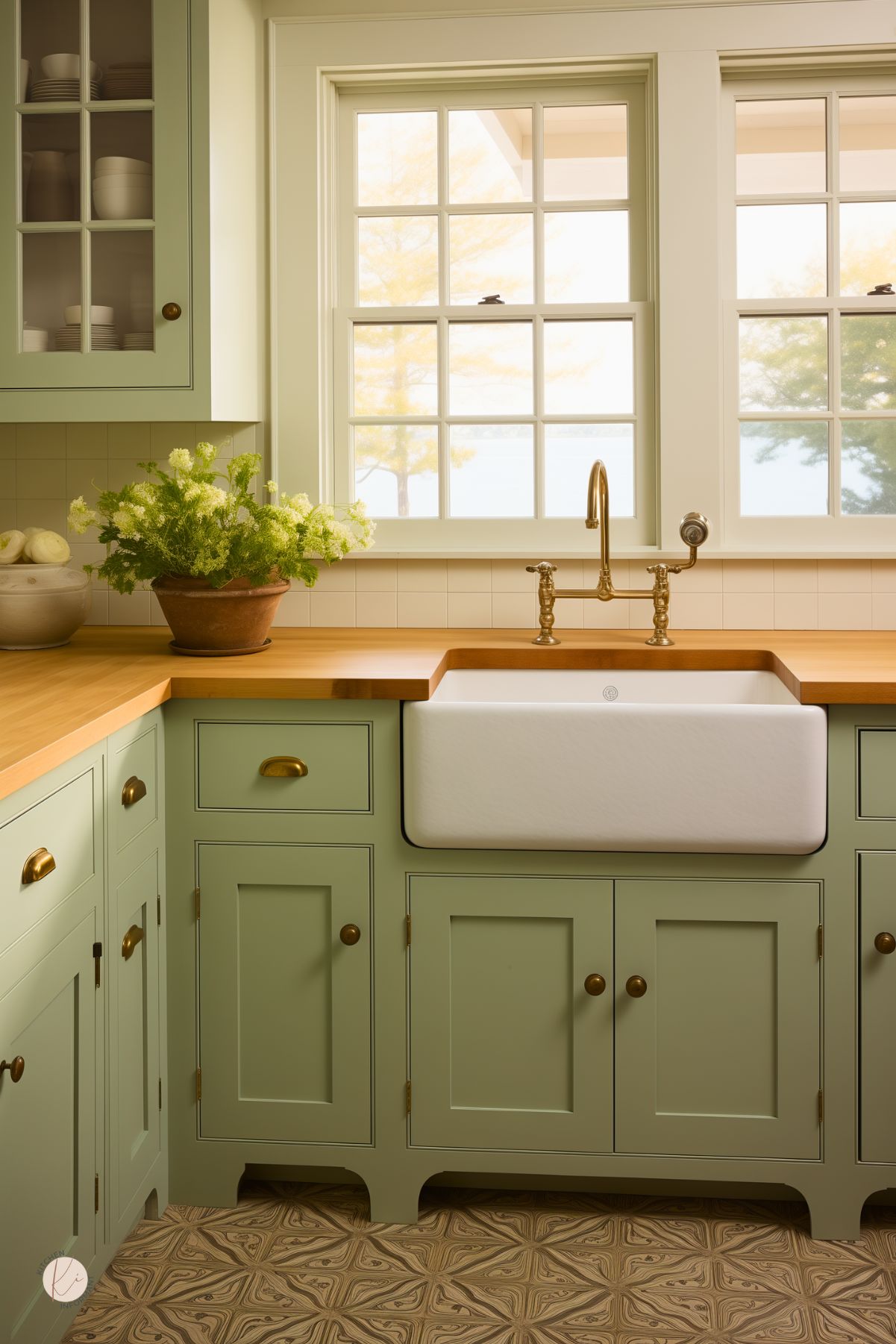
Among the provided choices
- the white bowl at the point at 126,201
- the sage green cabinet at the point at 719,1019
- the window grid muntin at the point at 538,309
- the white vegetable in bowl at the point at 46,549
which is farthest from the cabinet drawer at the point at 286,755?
the white bowl at the point at 126,201

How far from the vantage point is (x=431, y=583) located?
287cm

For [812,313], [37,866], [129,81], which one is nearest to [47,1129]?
[37,866]

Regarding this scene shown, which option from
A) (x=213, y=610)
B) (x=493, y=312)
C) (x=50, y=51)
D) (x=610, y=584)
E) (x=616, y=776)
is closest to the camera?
(x=616, y=776)

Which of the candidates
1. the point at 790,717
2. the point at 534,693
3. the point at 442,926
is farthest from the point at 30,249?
the point at 790,717

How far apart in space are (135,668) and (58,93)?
1.22 metres

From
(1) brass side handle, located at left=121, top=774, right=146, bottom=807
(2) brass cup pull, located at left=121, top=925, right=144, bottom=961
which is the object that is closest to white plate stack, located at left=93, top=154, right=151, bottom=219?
→ (1) brass side handle, located at left=121, top=774, right=146, bottom=807

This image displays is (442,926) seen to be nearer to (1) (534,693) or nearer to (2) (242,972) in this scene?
(2) (242,972)

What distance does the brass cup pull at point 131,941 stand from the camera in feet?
6.43

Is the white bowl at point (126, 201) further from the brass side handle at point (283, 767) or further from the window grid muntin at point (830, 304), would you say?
the window grid muntin at point (830, 304)

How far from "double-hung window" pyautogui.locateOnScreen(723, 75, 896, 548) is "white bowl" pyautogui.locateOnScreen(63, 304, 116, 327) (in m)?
1.38

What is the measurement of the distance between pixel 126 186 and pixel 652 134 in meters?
1.19

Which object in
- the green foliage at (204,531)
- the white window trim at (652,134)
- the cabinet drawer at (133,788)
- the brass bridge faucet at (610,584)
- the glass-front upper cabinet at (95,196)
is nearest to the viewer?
the cabinet drawer at (133,788)

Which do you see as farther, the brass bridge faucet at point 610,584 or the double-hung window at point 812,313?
the double-hung window at point 812,313

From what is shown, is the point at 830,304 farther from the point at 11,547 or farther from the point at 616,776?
the point at 11,547
